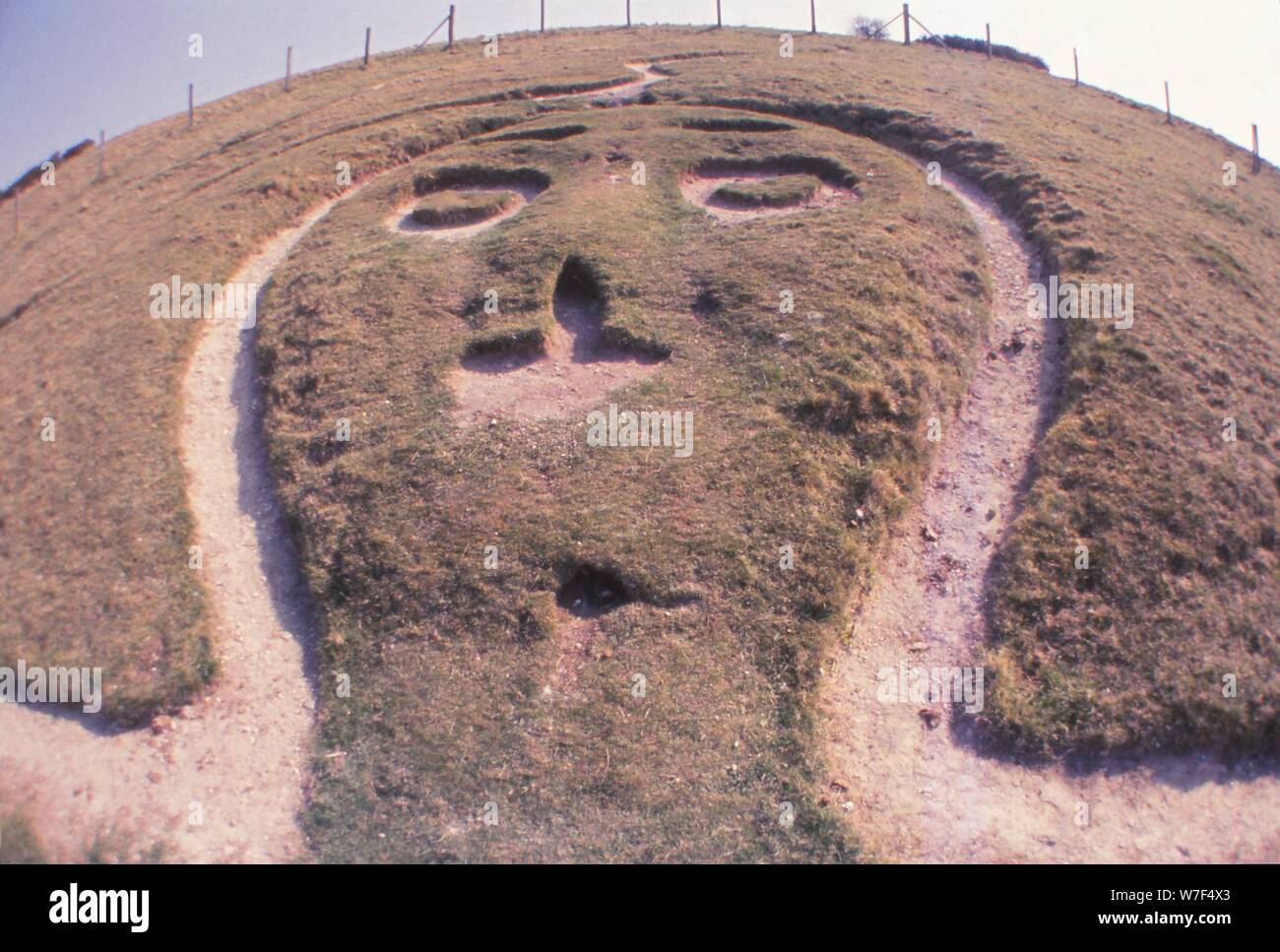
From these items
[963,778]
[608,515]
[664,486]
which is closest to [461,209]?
[664,486]

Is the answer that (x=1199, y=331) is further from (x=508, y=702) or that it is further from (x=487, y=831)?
(x=487, y=831)

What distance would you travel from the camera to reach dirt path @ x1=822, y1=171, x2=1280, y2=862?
10.7m

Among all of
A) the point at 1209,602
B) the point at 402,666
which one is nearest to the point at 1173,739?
the point at 1209,602

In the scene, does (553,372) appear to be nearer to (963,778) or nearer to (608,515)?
(608,515)

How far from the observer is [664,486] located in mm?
14828

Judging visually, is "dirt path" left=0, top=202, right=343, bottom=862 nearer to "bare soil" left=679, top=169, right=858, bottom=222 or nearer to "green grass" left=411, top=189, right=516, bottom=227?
"green grass" left=411, top=189, right=516, bottom=227

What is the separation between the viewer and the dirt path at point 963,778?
10.7m

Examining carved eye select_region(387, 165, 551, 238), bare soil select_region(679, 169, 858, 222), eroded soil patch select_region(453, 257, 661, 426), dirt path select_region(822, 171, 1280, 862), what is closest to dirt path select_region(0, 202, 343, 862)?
eroded soil patch select_region(453, 257, 661, 426)

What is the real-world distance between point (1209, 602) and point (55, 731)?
18761 millimetres

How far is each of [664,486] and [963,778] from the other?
6.73m

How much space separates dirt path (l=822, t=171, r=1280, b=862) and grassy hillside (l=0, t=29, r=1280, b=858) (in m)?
0.53

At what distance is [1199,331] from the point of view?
1838 centimetres

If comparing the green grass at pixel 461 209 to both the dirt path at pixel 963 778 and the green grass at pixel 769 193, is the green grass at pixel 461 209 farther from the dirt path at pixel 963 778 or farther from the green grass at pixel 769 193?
the dirt path at pixel 963 778

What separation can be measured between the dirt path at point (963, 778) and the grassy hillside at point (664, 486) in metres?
0.53
